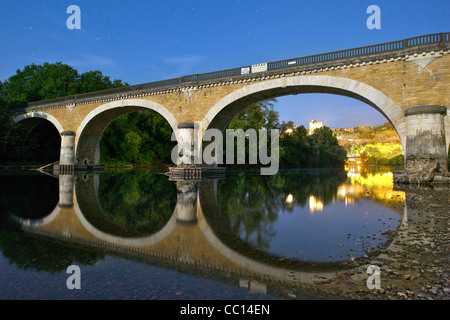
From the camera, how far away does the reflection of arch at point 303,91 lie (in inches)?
556

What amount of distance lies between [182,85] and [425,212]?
16597mm

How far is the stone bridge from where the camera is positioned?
42.9 feet

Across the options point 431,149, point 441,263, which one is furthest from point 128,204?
point 431,149

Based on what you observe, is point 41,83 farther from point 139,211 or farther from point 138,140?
point 139,211

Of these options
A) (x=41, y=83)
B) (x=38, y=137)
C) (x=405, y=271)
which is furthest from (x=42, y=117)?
(x=405, y=271)

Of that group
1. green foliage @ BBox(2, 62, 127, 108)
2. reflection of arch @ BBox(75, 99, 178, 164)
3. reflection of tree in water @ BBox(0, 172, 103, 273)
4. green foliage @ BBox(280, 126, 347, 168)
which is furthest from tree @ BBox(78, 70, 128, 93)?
reflection of tree in water @ BBox(0, 172, 103, 273)

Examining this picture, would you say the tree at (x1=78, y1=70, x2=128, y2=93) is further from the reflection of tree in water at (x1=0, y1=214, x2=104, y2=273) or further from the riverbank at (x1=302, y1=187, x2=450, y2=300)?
the riverbank at (x1=302, y1=187, x2=450, y2=300)

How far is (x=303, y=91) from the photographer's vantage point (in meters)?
18.0

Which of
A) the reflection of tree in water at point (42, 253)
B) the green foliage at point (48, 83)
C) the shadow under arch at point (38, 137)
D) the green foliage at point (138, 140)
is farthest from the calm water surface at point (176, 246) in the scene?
the green foliage at point (48, 83)

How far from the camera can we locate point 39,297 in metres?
2.55

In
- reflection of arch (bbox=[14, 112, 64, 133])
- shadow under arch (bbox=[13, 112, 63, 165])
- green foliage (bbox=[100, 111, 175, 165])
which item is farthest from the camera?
green foliage (bbox=[100, 111, 175, 165])

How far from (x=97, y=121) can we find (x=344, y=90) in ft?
67.3

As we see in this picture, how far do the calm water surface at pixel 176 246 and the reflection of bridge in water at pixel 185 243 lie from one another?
14mm

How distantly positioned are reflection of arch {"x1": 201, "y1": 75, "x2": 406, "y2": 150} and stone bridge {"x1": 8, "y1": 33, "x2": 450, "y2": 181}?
1.7 inches
